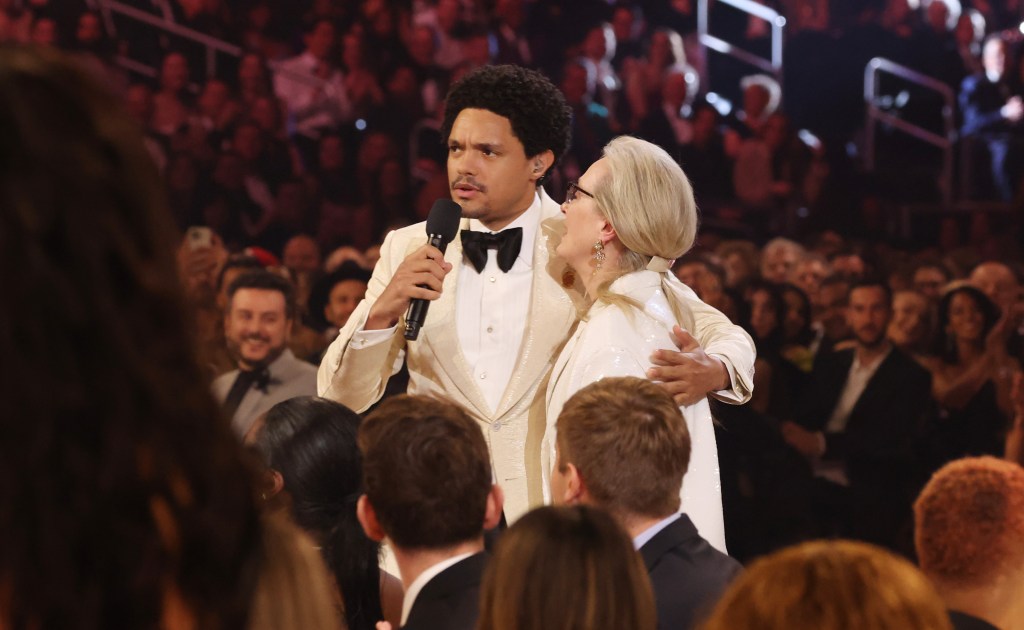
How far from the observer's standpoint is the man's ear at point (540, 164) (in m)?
2.97

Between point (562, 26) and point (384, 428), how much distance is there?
728 cm

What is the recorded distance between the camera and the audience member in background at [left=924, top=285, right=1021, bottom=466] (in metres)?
4.65

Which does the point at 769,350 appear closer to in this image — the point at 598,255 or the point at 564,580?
the point at 598,255

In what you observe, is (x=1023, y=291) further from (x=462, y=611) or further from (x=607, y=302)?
(x=462, y=611)

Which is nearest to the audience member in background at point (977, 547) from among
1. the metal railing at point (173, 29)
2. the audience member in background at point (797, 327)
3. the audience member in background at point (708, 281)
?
the audience member in background at point (708, 281)

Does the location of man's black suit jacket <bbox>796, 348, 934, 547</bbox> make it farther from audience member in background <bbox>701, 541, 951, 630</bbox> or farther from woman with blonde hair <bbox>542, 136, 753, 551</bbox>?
audience member in background <bbox>701, 541, 951, 630</bbox>

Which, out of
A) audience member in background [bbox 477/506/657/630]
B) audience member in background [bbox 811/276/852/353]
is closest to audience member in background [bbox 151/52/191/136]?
audience member in background [bbox 811/276/852/353]

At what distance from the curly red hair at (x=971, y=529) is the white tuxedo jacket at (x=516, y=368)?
2.48ft

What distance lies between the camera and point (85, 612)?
0.80 m

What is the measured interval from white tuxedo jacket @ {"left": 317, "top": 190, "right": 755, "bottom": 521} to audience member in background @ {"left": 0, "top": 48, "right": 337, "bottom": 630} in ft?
6.22

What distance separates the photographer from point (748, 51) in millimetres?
9188

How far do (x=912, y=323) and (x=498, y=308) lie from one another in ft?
8.89

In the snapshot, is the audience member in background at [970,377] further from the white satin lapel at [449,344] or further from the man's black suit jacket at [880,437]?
the white satin lapel at [449,344]

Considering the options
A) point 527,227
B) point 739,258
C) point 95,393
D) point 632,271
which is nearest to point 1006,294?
point 739,258
